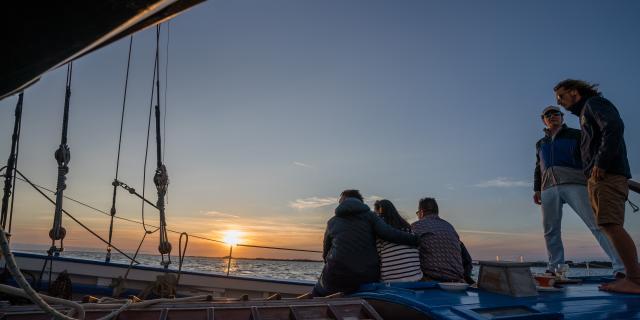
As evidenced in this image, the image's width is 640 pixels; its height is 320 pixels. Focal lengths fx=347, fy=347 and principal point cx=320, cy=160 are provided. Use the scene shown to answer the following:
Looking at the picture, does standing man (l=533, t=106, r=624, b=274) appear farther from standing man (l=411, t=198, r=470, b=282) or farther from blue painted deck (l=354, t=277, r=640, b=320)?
standing man (l=411, t=198, r=470, b=282)

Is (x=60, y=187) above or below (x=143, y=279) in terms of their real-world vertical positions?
above

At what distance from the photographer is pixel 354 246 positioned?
145 inches

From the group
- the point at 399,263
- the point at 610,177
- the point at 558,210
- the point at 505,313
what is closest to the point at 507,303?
the point at 505,313

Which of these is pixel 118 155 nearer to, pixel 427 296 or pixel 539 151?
pixel 427 296

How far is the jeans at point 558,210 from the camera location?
434 cm

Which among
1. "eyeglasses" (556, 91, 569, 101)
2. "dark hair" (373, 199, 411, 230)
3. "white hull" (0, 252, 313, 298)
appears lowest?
"white hull" (0, 252, 313, 298)

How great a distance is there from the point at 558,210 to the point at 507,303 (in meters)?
2.75

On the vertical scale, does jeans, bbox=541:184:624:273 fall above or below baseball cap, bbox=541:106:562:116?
below

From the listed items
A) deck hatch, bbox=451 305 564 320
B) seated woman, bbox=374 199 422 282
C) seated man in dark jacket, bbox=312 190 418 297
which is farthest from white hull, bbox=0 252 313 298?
deck hatch, bbox=451 305 564 320

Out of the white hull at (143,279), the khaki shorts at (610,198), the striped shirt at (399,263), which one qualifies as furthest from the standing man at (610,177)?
the white hull at (143,279)

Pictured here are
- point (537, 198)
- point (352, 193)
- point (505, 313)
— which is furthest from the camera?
point (537, 198)

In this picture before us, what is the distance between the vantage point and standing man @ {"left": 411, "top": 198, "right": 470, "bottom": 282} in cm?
385

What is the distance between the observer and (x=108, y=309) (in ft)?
7.27

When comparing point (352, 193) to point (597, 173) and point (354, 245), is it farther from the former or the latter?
point (597, 173)
